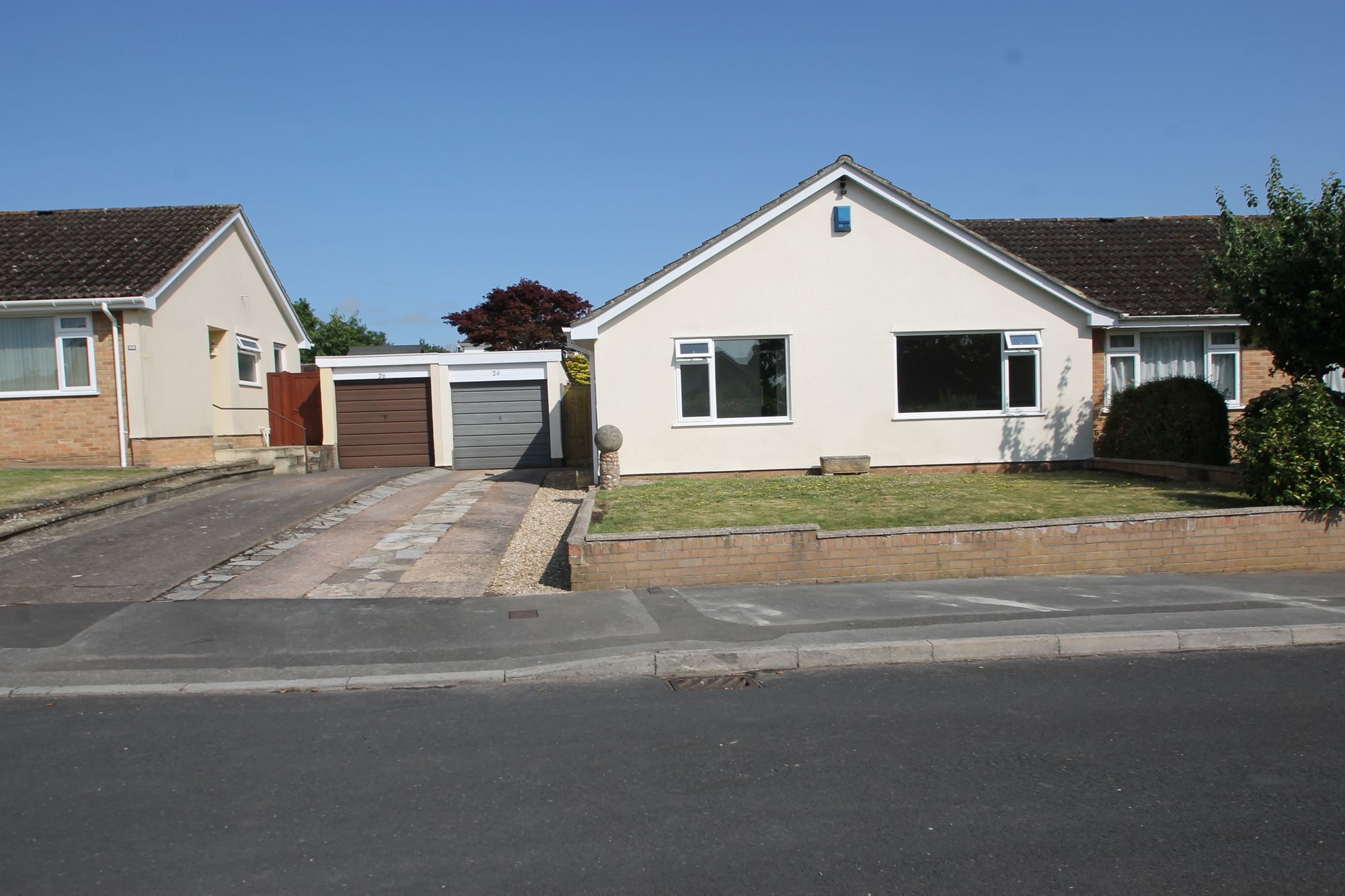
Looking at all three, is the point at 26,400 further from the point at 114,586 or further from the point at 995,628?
the point at 995,628

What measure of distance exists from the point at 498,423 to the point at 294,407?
16.3ft

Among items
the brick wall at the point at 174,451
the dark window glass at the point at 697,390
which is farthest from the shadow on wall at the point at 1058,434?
the brick wall at the point at 174,451

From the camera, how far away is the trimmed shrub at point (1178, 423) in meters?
14.4

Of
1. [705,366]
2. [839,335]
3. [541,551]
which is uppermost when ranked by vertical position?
[839,335]

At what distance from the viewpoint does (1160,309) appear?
683 inches

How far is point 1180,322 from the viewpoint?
17.2m

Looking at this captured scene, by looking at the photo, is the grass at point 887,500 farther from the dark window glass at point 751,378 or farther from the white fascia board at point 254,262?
the white fascia board at point 254,262

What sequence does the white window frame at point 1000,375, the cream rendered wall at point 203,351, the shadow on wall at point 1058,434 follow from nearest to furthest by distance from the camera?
the white window frame at point 1000,375, the shadow on wall at point 1058,434, the cream rendered wall at point 203,351

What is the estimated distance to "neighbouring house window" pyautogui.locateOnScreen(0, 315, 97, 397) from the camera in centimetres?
1661

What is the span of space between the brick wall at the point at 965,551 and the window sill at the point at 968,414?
6123mm

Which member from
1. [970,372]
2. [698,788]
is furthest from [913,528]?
[970,372]

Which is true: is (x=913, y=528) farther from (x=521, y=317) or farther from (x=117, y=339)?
(x=521, y=317)

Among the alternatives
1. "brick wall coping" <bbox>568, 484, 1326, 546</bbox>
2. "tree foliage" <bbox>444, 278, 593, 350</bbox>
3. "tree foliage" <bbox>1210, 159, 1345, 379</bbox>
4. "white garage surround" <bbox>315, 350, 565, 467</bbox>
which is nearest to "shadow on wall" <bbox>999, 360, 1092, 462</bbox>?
"tree foliage" <bbox>1210, 159, 1345, 379</bbox>

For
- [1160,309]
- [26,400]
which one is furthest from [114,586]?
[1160,309]
